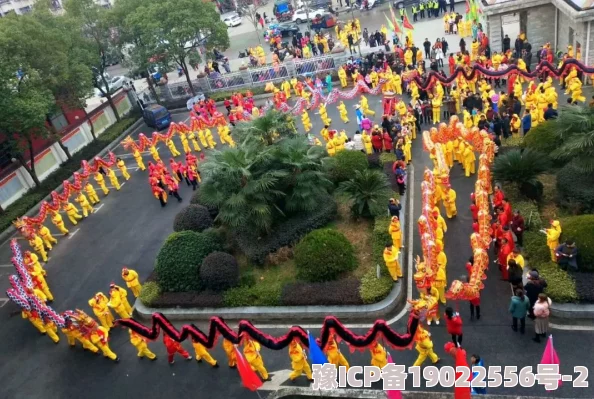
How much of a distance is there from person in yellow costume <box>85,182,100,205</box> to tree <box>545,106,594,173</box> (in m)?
15.9

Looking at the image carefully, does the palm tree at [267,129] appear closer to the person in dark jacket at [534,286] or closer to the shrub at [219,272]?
the shrub at [219,272]

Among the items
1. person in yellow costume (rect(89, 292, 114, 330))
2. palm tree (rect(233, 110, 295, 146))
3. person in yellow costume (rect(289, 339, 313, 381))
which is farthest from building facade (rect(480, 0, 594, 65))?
person in yellow costume (rect(89, 292, 114, 330))

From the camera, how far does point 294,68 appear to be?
27938mm

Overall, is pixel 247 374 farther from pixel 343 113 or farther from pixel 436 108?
pixel 343 113

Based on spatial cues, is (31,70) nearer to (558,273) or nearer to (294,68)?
(294,68)

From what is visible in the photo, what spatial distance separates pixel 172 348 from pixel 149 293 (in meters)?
2.43

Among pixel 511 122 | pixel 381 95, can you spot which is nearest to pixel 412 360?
pixel 511 122

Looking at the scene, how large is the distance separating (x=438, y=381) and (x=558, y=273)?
3449 mm

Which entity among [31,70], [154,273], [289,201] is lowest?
[154,273]

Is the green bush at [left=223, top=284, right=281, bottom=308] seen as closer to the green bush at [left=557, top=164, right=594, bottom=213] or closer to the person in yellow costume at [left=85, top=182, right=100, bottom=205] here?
the green bush at [left=557, top=164, right=594, bottom=213]

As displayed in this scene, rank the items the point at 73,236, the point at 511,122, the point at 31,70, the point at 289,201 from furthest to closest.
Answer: the point at 31,70 < the point at 73,236 < the point at 511,122 < the point at 289,201

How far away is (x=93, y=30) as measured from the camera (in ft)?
83.6

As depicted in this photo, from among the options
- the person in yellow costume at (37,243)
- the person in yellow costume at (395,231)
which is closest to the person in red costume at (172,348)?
the person in yellow costume at (395,231)

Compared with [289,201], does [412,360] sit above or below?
below
